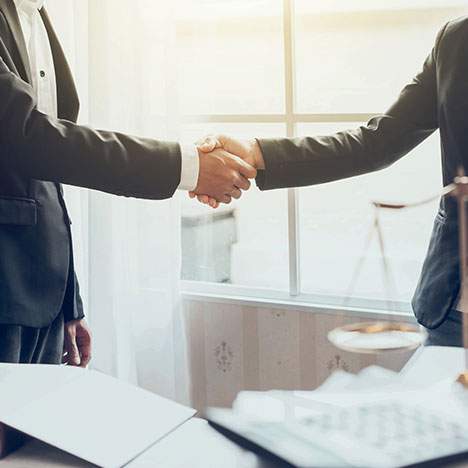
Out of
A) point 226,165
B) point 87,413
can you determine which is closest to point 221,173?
point 226,165

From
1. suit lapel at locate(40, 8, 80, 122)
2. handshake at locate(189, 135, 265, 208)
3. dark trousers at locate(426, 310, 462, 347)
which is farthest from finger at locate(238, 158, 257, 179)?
dark trousers at locate(426, 310, 462, 347)

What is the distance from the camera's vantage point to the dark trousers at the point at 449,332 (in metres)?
1.27

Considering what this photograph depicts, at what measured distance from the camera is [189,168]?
1.66 meters

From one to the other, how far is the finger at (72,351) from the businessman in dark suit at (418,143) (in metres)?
0.40

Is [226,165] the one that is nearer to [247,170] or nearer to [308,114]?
[247,170]

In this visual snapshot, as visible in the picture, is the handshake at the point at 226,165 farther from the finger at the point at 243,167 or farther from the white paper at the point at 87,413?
the white paper at the point at 87,413

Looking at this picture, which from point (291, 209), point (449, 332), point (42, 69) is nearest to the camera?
point (449, 332)

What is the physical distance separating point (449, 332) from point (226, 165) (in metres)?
0.65

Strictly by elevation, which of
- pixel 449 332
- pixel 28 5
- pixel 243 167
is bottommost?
pixel 449 332

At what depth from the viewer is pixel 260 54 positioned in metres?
2.19

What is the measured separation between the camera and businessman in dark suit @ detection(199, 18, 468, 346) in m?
1.18

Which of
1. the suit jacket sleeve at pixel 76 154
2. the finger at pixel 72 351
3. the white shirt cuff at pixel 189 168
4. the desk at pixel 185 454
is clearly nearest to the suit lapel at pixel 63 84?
the suit jacket sleeve at pixel 76 154

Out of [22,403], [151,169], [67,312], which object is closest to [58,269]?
[67,312]

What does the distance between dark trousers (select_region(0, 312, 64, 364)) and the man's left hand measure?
2.2 inches
